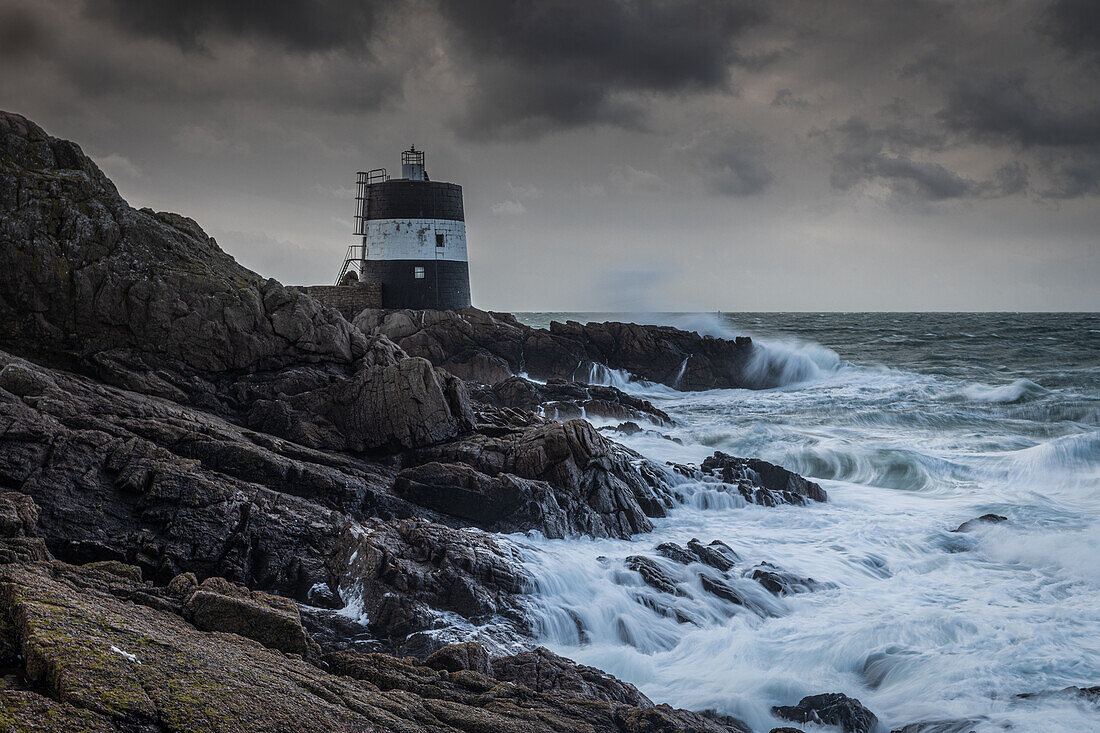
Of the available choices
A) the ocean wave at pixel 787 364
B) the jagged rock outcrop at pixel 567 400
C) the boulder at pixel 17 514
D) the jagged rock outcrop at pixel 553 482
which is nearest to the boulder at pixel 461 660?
the boulder at pixel 17 514

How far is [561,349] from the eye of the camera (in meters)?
26.1

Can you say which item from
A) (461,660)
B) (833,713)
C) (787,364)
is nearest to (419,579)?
(461,660)

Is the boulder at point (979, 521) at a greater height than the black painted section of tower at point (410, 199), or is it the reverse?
the black painted section of tower at point (410, 199)

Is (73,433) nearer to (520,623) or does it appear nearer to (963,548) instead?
(520,623)

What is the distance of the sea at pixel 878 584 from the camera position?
Result: 7.11 meters

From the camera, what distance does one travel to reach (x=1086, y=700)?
22.4 ft

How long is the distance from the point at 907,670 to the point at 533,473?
5134 millimetres

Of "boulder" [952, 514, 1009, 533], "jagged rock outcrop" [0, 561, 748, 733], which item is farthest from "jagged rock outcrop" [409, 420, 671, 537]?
"boulder" [952, 514, 1009, 533]

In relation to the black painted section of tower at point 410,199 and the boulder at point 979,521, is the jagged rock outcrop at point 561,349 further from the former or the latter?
the boulder at point 979,521

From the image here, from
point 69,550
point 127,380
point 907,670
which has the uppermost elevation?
point 127,380

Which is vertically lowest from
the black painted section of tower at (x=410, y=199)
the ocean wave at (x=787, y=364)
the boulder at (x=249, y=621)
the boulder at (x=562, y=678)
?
the boulder at (x=562, y=678)

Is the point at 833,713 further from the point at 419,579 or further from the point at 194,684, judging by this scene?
the point at 194,684

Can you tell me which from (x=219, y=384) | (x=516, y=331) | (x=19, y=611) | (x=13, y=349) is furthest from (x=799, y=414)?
(x=19, y=611)

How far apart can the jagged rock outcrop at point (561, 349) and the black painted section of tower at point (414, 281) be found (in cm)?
61
